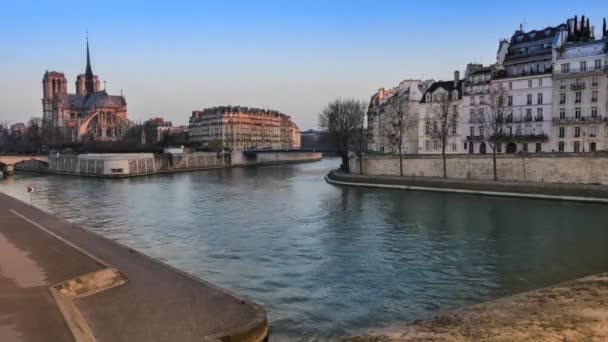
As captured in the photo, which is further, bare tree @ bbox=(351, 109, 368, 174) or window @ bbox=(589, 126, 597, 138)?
bare tree @ bbox=(351, 109, 368, 174)

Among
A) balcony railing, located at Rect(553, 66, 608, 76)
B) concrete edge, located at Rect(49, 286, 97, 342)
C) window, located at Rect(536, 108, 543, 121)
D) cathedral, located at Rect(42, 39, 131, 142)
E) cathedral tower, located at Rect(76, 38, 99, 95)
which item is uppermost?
cathedral tower, located at Rect(76, 38, 99, 95)

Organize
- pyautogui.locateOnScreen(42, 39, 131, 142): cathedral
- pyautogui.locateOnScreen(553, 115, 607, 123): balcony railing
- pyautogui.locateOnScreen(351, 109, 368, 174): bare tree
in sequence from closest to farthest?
pyautogui.locateOnScreen(553, 115, 607, 123): balcony railing, pyautogui.locateOnScreen(351, 109, 368, 174): bare tree, pyautogui.locateOnScreen(42, 39, 131, 142): cathedral

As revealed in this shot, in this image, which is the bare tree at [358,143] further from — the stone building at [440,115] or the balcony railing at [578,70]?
the balcony railing at [578,70]

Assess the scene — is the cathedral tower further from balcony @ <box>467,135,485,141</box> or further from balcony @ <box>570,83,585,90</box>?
balcony @ <box>570,83,585,90</box>

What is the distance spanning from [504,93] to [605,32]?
14310 mm

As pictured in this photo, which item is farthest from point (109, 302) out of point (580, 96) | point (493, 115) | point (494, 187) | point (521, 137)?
point (580, 96)

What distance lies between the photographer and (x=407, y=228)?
1041 inches

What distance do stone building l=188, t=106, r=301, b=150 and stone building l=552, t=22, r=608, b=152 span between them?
340 ft

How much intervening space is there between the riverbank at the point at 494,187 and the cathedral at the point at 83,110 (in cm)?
10718

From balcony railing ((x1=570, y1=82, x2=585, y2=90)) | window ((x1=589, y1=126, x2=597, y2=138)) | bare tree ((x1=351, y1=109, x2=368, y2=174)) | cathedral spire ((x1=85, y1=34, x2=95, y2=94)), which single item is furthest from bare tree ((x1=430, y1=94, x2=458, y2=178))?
cathedral spire ((x1=85, y1=34, x2=95, y2=94))

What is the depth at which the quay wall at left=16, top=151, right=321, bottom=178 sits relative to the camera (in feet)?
240

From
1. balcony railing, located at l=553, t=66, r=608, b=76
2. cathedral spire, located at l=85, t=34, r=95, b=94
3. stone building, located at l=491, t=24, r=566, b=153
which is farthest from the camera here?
cathedral spire, located at l=85, t=34, r=95, b=94

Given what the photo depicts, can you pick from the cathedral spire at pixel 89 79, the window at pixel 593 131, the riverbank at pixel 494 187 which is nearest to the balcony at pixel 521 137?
the window at pixel 593 131

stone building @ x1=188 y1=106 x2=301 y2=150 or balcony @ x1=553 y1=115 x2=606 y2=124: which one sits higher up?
stone building @ x1=188 y1=106 x2=301 y2=150
